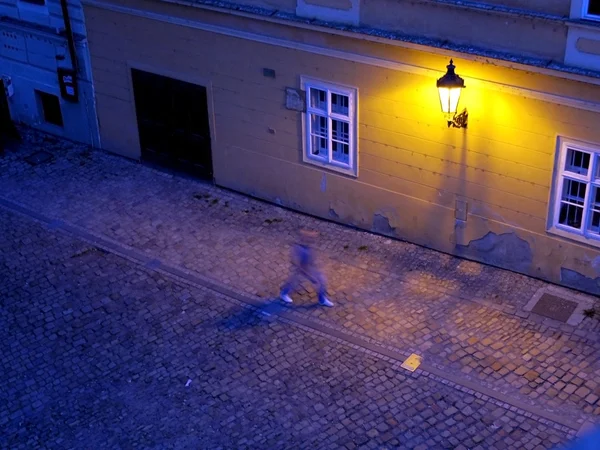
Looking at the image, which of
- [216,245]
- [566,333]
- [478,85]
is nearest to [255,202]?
[216,245]

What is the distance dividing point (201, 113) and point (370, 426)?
24.7ft

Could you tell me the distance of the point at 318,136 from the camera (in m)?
14.6

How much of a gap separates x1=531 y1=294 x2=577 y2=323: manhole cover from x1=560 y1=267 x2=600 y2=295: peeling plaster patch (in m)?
0.30

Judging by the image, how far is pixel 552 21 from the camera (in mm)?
11391

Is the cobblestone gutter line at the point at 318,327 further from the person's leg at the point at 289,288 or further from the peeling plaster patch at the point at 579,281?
the peeling plaster patch at the point at 579,281

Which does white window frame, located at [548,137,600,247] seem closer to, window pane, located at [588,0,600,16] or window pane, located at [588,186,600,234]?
window pane, located at [588,186,600,234]

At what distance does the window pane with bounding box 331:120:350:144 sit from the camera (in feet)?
47.0

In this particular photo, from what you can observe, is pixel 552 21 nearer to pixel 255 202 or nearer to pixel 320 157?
pixel 320 157

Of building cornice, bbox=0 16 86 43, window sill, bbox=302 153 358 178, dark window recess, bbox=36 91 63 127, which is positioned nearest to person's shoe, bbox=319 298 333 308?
window sill, bbox=302 153 358 178

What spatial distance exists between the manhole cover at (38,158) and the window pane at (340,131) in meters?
6.67

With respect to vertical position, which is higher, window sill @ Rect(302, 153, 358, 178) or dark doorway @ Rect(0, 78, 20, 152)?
window sill @ Rect(302, 153, 358, 178)

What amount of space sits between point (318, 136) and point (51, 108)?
7.28 metres

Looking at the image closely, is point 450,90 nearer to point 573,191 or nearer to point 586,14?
point 586,14

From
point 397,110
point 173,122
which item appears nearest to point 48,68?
point 173,122
